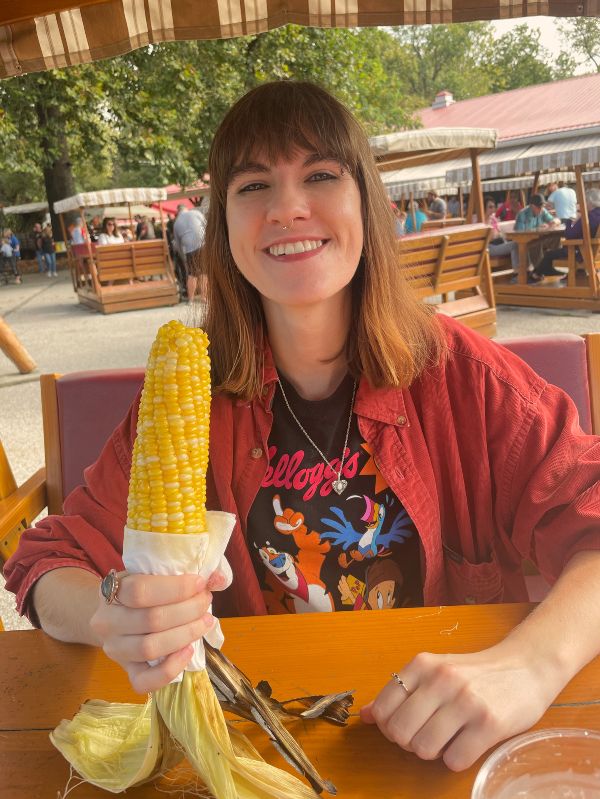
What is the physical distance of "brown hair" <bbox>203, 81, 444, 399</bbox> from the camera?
5.40ft

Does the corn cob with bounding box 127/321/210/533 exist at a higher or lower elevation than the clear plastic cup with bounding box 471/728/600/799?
higher

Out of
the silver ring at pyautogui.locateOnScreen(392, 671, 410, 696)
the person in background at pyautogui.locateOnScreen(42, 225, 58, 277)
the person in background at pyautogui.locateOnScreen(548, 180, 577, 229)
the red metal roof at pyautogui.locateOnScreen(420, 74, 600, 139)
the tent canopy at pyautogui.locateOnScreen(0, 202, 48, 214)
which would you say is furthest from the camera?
the tent canopy at pyautogui.locateOnScreen(0, 202, 48, 214)

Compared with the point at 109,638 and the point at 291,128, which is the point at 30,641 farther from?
the point at 291,128

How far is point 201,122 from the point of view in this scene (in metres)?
17.7

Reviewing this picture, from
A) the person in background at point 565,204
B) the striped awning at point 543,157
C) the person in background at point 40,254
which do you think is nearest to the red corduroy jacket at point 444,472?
the striped awning at point 543,157

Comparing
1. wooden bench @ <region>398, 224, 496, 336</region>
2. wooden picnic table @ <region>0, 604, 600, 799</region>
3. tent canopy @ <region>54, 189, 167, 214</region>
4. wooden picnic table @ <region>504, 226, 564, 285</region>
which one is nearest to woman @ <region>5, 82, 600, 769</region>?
wooden picnic table @ <region>0, 604, 600, 799</region>

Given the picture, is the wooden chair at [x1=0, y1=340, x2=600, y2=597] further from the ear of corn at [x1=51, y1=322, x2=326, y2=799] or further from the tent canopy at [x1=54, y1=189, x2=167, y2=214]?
the tent canopy at [x1=54, y1=189, x2=167, y2=214]

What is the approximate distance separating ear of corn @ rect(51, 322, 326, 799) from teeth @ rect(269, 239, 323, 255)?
0.63 m

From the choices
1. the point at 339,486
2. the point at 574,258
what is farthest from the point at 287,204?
the point at 574,258

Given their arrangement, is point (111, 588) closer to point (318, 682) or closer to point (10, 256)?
point (318, 682)

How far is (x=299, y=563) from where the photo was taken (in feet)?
5.47

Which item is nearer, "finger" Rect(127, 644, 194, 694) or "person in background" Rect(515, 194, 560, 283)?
"finger" Rect(127, 644, 194, 694)

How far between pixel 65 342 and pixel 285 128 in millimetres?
9308

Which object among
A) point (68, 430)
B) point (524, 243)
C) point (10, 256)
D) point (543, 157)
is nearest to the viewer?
point (68, 430)
